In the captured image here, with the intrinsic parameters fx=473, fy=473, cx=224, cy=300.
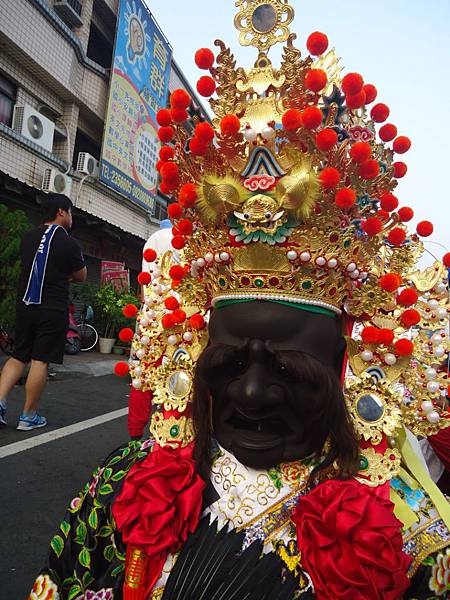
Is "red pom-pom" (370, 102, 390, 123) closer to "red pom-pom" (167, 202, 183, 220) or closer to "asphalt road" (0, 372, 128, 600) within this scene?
"red pom-pom" (167, 202, 183, 220)

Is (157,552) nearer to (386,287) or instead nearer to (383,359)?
(383,359)

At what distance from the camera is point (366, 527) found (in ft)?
3.23

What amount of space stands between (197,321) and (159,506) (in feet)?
1.78

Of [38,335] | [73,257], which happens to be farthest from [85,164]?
[38,335]

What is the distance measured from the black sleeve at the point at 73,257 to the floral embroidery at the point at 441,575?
3.21 metres

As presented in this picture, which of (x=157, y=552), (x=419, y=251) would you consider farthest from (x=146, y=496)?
(x=419, y=251)

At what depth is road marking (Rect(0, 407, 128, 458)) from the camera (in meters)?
3.25

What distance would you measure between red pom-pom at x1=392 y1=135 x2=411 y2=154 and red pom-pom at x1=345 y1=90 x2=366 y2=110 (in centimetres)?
21

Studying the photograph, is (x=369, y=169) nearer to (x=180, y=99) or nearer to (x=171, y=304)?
(x=180, y=99)

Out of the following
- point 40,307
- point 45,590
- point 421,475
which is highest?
point 40,307

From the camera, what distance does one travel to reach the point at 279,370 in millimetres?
1189

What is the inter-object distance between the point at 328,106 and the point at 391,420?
841mm

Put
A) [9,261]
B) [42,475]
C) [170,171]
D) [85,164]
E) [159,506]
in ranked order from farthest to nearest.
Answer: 1. [85,164]
2. [9,261]
3. [42,475]
4. [170,171]
5. [159,506]

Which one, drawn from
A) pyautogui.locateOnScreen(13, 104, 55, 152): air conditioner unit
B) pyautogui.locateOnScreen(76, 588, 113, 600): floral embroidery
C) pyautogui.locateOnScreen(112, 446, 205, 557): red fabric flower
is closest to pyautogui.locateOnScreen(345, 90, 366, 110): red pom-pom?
pyautogui.locateOnScreen(112, 446, 205, 557): red fabric flower
